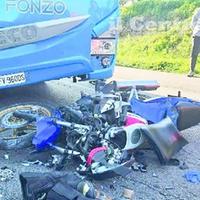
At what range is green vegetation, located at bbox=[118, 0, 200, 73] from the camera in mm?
11996

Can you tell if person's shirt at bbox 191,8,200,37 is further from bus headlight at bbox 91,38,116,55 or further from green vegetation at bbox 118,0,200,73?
bus headlight at bbox 91,38,116,55

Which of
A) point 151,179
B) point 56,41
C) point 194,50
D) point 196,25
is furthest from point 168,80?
point 151,179

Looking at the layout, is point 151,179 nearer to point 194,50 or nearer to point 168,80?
point 168,80

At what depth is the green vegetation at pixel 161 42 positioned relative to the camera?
1200 centimetres

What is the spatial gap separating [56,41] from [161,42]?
9091 millimetres

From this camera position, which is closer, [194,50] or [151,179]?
[151,179]

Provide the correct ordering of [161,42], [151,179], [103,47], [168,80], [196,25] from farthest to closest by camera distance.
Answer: [161,42]
[196,25]
[168,80]
[103,47]
[151,179]

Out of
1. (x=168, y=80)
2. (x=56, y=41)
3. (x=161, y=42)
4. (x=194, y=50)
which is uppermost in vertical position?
(x=56, y=41)

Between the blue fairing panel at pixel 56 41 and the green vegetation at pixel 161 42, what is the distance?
5.73 metres

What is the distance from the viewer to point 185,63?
11.7 metres

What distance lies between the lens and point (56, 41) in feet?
17.3

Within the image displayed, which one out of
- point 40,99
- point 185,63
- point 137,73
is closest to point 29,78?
point 40,99

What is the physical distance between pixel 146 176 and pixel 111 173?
1.65 feet

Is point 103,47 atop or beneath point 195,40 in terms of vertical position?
atop
